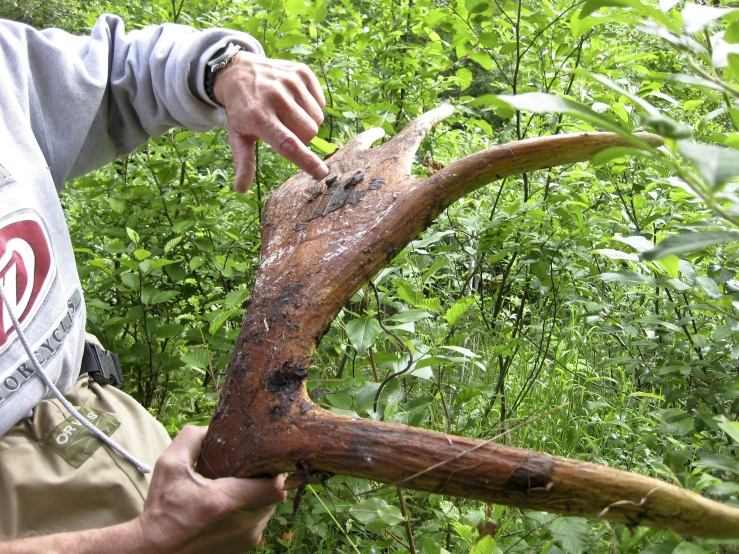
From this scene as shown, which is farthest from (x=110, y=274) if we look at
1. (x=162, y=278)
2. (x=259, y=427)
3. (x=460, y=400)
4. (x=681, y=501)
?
(x=681, y=501)

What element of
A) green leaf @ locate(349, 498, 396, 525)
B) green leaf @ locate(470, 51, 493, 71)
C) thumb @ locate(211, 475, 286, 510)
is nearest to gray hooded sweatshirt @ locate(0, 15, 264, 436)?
thumb @ locate(211, 475, 286, 510)

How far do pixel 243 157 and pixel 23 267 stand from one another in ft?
1.87

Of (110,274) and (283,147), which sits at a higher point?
(283,147)

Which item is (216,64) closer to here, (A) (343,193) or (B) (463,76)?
(A) (343,193)

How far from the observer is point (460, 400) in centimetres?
175

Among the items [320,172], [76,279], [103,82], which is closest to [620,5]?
[320,172]

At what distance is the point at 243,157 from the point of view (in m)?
1.54

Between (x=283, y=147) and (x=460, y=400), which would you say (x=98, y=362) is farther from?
(x=460, y=400)

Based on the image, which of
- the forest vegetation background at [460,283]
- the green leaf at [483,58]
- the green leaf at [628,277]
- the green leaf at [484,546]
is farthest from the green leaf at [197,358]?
the green leaf at [483,58]

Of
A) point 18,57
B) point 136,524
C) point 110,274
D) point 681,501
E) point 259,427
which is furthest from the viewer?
point 110,274

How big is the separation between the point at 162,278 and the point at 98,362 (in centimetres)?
91

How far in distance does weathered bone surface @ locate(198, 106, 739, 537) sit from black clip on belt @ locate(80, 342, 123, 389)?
697 mm

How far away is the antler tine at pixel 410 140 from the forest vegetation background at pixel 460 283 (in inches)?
3.8

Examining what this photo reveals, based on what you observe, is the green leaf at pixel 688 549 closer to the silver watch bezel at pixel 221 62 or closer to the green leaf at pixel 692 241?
the green leaf at pixel 692 241
